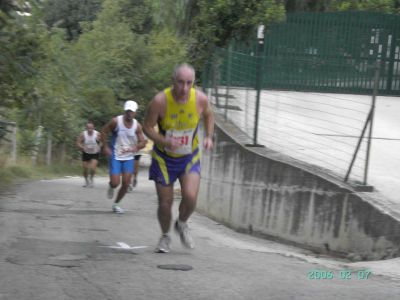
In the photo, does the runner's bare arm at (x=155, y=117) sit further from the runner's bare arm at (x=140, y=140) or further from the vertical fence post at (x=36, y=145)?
the vertical fence post at (x=36, y=145)

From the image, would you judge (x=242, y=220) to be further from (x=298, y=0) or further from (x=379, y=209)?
(x=298, y=0)

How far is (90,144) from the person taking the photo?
19.5 meters

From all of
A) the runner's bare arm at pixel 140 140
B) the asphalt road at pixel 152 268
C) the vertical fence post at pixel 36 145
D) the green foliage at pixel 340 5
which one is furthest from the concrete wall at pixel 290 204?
the vertical fence post at pixel 36 145

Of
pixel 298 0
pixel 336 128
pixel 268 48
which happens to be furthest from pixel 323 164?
pixel 298 0

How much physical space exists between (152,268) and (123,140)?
565cm

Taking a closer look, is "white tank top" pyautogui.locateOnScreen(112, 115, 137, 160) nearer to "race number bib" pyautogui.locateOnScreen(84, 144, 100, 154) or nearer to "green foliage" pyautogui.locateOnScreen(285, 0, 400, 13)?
"race number bib" pyautogui.locateOnScreen(84, 144, 100, 154)

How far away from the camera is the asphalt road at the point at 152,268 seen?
5766 millimetres

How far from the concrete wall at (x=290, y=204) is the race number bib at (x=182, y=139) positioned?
2.29 m

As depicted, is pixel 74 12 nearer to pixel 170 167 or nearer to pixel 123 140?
pixel 123 140

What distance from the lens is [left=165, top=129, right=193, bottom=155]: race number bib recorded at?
724 centimetres

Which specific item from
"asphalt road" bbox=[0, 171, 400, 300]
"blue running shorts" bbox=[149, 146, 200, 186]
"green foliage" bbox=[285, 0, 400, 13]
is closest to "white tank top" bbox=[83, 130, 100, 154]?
"green foliage" bbox=[285, 0, 400, 13]

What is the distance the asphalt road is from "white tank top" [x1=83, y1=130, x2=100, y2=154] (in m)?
8.37

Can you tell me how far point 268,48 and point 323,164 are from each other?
819cm

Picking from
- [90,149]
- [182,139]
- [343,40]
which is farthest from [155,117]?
[90,149]
